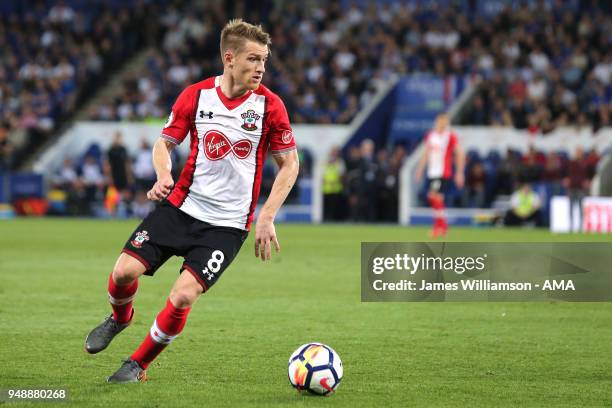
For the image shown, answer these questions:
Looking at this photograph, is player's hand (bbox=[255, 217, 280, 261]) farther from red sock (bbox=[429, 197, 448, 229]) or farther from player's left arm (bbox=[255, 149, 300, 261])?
red sock (bbox=[429, 197, 448, 229])

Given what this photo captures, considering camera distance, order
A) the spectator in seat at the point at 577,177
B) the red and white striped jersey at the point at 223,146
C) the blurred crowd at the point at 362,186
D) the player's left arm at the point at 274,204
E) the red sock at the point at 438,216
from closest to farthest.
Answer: the player's left arm at the point at 274,204, the red and white striped jersey at the point at 223,146, the red sock at the point at 438,216, the spectator in seat at the point at 577,177, the blurred crowd at the point at 362,186

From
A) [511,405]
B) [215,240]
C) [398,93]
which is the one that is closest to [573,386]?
[511,405]

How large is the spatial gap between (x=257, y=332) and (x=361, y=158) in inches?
724

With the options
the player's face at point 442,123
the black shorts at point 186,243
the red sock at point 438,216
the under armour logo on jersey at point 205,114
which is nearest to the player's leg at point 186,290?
the black shorts at point 186,243

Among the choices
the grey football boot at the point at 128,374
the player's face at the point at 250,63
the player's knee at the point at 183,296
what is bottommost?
the grey football boot at the point at 128,374

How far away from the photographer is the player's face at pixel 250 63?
6.41 m

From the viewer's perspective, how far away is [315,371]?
6.19m

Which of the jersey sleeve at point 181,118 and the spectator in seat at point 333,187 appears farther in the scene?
the spectator in seat at point 333,187

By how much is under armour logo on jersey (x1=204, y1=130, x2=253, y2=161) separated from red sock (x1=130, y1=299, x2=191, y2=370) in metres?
0.90

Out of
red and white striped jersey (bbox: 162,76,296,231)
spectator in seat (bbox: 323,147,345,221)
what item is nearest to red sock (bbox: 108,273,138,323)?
red and white striped jersey (bbox: 162,76,296,231)

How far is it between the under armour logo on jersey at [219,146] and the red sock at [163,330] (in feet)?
2.97

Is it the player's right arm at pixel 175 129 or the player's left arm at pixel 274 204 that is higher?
the player's right arm at pixel 175 129

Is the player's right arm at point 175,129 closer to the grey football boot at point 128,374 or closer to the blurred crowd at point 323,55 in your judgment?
the grey football boot at point 128,374

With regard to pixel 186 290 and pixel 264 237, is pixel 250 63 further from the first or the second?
pixel 186 290
